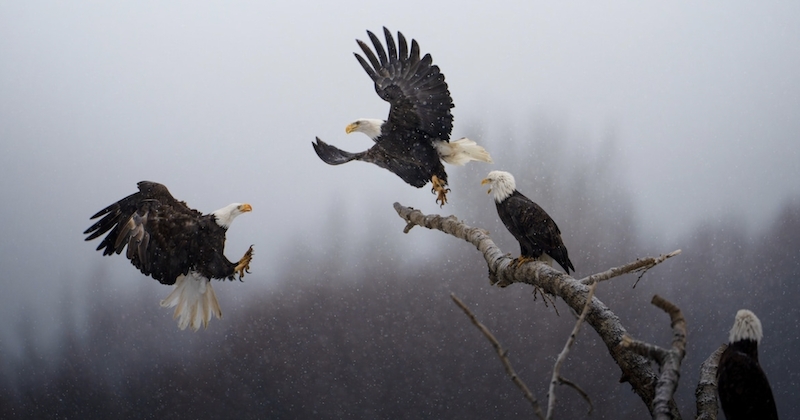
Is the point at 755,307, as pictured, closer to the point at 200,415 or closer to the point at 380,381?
the point at 380,381

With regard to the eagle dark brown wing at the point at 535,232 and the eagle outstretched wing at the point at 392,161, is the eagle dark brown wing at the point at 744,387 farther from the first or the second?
the eagle outstretched wing at the point at 392,161

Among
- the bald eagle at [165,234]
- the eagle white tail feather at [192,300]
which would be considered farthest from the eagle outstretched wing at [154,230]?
the eagle white tail feather at [192,300]

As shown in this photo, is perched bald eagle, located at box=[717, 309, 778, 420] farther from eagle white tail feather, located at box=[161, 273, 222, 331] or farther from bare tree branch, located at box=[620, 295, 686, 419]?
eagle white tail feather, located at box=[161, 273, 222, 331]

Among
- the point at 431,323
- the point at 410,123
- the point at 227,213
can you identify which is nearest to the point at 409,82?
the point at 410,123

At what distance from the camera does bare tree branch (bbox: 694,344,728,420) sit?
193cm

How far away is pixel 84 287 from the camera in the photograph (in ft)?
18.6

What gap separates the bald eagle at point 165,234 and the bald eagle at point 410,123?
0.77 m

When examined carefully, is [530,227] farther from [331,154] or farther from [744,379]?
[331,154]

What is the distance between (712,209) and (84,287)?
556 centimetres

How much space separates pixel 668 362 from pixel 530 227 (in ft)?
4.38

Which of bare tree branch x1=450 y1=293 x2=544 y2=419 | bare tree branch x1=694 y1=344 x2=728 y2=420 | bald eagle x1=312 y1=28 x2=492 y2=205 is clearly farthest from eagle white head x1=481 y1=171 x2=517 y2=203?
bare tree branch x1=450 y1=293 x2=544 y2=419

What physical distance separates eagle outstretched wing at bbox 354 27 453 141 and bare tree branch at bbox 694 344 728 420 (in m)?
1.80

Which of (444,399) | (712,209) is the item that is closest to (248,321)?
(444,399)

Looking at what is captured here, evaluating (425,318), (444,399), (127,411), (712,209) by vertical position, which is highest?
(712,209)
